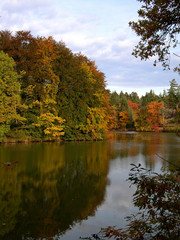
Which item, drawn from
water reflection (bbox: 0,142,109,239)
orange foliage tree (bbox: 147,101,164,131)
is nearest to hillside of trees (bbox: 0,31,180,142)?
water reflection (bbox: 0,142,109,239)

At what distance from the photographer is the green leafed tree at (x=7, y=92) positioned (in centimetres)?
2209

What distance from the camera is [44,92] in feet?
84.4

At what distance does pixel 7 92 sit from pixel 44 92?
433 centimetres

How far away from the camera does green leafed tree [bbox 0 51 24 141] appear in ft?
72.5

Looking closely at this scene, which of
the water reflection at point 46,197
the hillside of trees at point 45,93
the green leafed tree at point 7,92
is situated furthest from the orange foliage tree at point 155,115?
the water reflection at point 46,197

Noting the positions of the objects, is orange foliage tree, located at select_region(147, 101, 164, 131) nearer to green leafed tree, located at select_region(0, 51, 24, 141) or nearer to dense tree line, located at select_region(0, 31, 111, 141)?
dense tree line, located at select_region(0, 31, 111, 141)

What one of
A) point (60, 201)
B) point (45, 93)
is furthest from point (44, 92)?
point (60, 201)

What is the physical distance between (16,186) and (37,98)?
63.5 feet

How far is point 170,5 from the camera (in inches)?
184

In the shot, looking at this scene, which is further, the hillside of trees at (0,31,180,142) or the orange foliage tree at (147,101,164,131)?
the orange foliage tree at (147,101,164,131)

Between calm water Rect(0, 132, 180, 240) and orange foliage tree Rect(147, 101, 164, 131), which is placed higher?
orange foliage tree Rect(147, 101, 164, 131)

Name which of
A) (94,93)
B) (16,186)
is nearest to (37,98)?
(94,93)

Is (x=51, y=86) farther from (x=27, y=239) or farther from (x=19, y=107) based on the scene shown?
(x=27, y=239)

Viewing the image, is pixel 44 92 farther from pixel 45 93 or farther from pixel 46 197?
pixel 46 197
